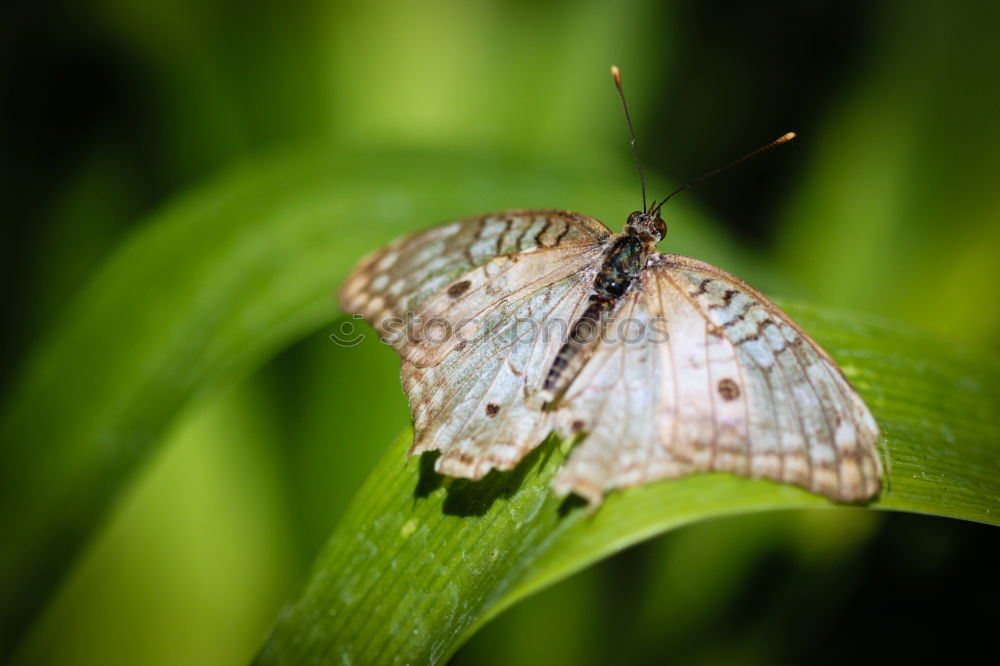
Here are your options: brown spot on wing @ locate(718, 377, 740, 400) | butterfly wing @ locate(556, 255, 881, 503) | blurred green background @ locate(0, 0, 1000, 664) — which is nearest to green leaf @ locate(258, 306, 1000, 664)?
butterfly wing @ locate(556, 255, 881, 503)

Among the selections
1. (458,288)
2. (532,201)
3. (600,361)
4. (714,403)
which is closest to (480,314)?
(458,288)

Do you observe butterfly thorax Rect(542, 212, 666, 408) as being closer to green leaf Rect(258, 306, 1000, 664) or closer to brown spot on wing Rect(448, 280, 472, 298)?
green leaf Rect(258, 306, 1000, 664)

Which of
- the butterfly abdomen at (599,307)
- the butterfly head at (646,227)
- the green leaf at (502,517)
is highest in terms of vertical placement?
the butterfly head at (646,227)

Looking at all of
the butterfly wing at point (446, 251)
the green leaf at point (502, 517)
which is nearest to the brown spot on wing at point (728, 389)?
the green leaf at point (502, 517)

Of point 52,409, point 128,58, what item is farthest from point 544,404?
point 128,58

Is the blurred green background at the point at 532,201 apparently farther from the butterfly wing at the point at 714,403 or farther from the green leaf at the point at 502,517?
the butterfly wing at the point at 714,403
